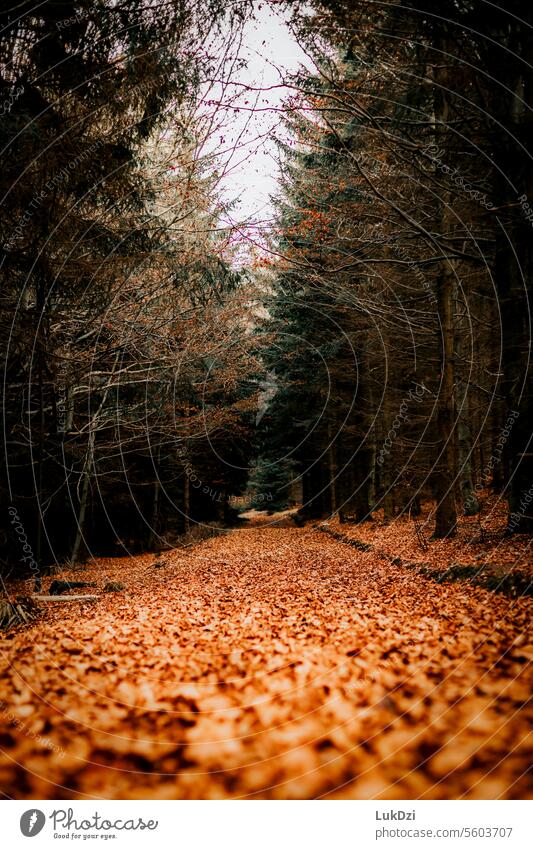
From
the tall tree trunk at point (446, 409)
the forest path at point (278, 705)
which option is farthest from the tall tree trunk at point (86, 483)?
the tall tree trunk at point (446, 409)

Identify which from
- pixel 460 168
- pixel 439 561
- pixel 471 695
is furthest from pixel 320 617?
pixel 460 168

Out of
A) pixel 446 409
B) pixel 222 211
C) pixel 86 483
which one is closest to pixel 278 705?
pixel 446 409

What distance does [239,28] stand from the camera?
6.80 meters

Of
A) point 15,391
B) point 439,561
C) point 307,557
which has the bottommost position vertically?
point 307,557

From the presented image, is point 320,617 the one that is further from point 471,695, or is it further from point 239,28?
point 239,28

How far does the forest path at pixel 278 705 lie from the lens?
2.60 meters

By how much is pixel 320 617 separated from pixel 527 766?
9.60 feet

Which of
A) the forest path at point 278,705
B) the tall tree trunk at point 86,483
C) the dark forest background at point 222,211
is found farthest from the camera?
the tall tree trunk at point 86,483

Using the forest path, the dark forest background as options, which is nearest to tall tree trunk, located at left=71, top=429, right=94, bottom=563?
the dark forest background

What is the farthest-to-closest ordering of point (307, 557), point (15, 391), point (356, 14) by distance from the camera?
point (307, 557), point (15, 391), point (356, 14)

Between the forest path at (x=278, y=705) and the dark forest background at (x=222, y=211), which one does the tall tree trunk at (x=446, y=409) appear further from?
the forest path at (x=278, y=705)

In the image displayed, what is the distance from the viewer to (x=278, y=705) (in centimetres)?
318

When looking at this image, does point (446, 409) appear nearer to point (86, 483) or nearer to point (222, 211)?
point (222, 211)

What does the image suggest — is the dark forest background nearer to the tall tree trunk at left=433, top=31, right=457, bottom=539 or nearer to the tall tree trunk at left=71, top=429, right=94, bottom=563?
the tall tree trunk at left=433, top=31, right=457, bottom=539
